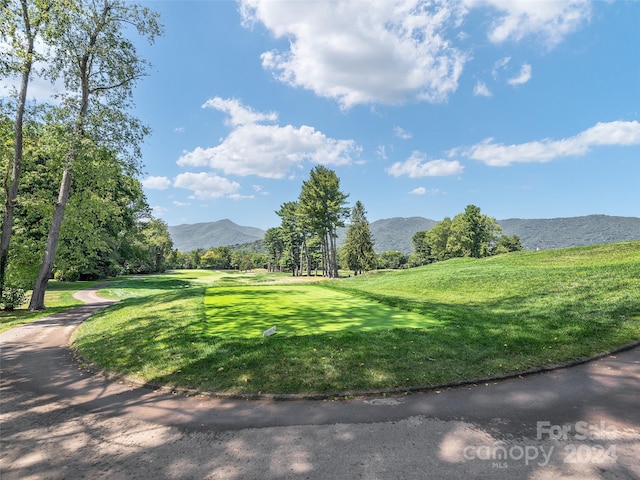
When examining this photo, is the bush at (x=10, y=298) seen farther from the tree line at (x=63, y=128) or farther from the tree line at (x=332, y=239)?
the tree line at (x=332, y=239)

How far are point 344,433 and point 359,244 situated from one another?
61987 mm

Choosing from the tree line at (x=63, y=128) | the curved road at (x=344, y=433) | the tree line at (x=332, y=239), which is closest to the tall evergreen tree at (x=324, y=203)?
the tree line at (x=332, y=239)

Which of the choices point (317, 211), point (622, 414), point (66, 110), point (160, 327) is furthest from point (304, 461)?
point (317, 211)

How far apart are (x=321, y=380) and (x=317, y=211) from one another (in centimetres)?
3344

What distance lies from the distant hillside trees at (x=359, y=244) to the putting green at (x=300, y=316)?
2037 inches

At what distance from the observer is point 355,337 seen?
8.60m

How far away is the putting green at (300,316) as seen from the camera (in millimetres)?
9633

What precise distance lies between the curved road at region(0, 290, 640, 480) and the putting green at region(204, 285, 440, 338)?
11.8 ft

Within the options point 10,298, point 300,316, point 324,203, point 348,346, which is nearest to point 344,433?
point 348,346

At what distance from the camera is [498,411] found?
5.15 m

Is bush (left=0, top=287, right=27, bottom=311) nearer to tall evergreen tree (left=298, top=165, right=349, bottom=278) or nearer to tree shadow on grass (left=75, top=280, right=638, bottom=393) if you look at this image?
tree shadow on grass (left=75, top=280, right=638, bottom=393)

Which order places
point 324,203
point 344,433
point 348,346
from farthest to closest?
point 324,203 → point 348,346 → point 344,433

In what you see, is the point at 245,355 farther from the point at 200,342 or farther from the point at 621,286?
the point at 621,286

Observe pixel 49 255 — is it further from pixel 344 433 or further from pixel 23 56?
pixel 344 433
